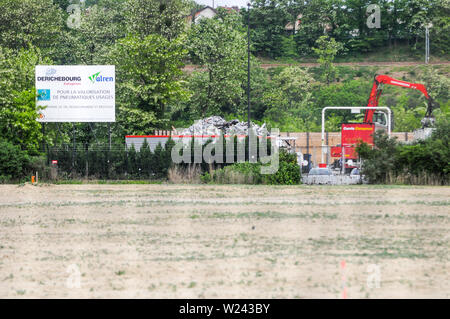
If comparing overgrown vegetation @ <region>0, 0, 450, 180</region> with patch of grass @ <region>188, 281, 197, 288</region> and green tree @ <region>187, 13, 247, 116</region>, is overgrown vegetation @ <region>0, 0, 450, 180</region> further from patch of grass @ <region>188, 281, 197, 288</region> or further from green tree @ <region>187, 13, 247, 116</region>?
patch of grass @ <region>188, 281, 197, 288</region>

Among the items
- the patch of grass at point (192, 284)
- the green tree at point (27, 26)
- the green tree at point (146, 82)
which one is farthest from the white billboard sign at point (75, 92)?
the patch of grass at point (192, 284)

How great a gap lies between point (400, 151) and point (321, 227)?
20.3 metres

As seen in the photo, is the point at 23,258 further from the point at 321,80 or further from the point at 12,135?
the point at 321,80

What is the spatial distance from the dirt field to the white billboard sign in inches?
729

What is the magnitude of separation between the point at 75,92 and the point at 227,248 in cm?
3298

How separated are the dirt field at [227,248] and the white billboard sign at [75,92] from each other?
1850 cm

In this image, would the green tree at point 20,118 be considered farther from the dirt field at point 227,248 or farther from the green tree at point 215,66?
the green tree at point 215,66

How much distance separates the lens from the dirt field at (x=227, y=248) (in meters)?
12.0

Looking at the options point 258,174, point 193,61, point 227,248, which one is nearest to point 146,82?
point 193,61

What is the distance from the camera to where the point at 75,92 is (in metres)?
46.8

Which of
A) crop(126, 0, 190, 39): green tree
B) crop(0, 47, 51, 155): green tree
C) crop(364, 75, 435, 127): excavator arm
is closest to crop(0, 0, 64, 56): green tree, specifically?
crop(126, 0, 190, 39): green tree

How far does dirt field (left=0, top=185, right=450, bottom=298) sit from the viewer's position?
12.0 meters

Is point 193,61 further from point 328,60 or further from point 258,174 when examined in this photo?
point 258,174
